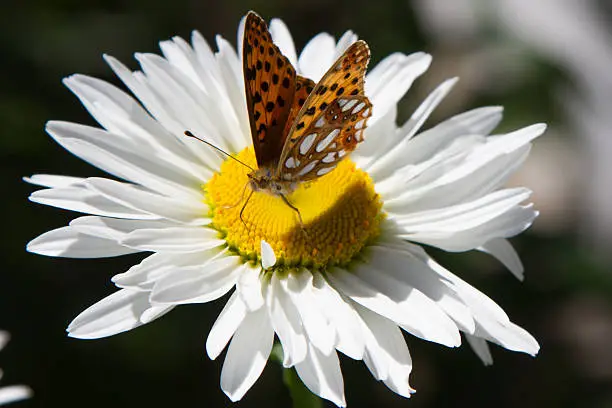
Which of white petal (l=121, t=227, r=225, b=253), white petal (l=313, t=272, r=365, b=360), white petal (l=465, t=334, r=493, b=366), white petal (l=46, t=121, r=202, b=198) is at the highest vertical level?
white petal (l=46, t=121, r=202, b=198)

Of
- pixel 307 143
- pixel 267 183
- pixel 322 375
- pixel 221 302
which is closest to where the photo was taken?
pixel 322 375

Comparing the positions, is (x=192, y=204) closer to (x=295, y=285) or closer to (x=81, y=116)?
(x=295, y=285)

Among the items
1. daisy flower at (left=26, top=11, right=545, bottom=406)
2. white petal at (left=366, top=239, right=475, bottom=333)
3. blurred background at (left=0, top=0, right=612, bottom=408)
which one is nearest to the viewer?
daisy flower at (left=26, top=11, right=545, bottom=406)

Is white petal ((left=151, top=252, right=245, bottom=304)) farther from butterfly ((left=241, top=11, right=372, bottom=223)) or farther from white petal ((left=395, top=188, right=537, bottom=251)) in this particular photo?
white petal ((left=395, top=188, right=537, bottom=251))

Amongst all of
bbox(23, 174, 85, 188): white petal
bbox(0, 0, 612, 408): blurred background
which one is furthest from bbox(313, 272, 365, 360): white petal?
bbox(0, 0, 612, 408): blurred background

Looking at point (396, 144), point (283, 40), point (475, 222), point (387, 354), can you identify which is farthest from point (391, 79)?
point (387, 354)

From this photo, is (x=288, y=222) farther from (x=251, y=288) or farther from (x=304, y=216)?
(x=251, y=288)
